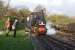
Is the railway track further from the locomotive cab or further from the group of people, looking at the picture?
the group of people

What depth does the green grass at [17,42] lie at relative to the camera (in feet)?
8.06

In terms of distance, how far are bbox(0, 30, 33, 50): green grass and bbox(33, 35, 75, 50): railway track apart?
3.7 inches

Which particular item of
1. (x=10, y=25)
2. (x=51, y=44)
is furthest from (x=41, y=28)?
(x=10, y=25)

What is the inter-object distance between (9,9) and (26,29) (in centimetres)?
24

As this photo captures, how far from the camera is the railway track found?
2422 mm

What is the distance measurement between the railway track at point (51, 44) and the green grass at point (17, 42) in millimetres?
93

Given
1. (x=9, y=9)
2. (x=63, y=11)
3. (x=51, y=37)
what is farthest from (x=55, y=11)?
(x=9, y=9)

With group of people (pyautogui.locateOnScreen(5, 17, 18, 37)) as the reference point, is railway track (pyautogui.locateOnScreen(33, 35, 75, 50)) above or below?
below

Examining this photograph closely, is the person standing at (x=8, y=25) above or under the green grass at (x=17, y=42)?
above

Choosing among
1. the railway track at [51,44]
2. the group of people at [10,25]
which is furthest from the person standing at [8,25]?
the railway track at [51,44]

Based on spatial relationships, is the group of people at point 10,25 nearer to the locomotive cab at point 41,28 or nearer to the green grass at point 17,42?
the green grass at point 17,42

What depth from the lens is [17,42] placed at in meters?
2.48

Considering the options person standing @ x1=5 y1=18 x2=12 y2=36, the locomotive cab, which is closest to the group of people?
person standing @ x1=5 y1=18 x2=12 y2=36

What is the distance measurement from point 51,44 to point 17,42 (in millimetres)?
300
